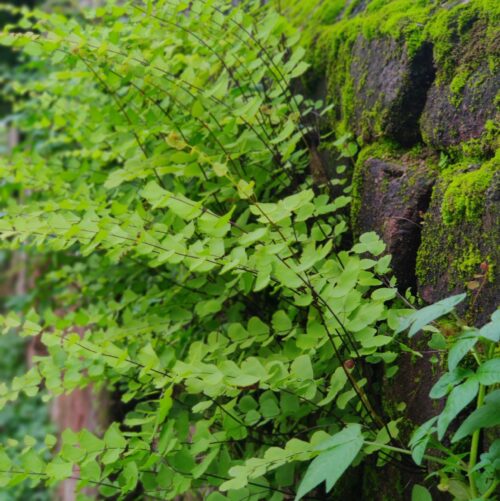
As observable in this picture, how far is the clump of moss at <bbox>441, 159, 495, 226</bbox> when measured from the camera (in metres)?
1.39

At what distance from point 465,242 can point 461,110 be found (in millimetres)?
336

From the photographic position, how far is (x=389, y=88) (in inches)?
68.9

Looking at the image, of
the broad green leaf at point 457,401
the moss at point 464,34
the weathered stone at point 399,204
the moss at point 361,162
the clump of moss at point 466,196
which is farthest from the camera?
the moss at point 361,162

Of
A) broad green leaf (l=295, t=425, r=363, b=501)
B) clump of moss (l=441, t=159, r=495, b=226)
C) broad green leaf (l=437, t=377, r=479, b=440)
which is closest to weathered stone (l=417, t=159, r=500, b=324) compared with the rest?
clump of moss (l=441, t=159, r=495, b=226)

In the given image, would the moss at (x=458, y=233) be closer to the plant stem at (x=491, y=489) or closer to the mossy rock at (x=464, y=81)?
the mossy rock at (x=464, y=81)

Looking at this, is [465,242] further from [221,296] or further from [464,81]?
[221,296]

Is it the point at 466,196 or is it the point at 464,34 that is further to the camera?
the point at 464,34

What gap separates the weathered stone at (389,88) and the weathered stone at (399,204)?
0.09 m

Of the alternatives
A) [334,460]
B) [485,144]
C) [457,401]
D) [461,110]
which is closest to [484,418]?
[457,401]

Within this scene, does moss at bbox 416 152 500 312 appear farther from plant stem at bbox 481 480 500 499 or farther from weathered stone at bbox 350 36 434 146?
plant stem at bbox 481 480 500 499

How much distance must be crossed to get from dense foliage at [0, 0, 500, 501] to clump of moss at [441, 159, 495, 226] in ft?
0.60

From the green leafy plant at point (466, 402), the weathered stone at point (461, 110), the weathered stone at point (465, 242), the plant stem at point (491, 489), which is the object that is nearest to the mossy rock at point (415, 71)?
the weathered stone at point (461, 110)

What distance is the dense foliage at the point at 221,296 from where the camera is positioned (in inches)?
53.7

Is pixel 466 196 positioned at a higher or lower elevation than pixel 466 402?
higher
